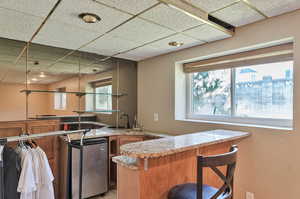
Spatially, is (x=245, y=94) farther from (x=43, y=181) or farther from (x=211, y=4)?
(x=43, y=181)

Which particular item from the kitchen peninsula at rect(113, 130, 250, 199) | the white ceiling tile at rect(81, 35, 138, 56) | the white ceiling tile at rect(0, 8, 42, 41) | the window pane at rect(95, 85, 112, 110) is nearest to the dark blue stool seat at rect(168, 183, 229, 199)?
the kitchen peninsula at rect(113, 130, 250, 199)

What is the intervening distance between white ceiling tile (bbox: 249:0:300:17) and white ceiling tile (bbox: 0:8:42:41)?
2.02 m

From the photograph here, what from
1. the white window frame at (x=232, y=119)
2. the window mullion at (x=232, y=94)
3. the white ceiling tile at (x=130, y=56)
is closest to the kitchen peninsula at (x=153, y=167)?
the white window frame at (x=232, y=119)

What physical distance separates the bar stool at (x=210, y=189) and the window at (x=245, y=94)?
42.2 inches

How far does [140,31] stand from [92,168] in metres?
1.97

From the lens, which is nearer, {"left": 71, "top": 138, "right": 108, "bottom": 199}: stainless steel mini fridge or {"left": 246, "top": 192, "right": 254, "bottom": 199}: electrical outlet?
{"left": 246, "top": 192, "right": 254, "bottom": 199}: electrical outlet

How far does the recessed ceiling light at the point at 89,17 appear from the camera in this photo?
1749mm

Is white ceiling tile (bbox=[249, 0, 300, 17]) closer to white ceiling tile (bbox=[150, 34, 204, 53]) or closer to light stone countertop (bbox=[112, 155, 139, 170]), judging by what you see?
white ceiling tile (bbox=[150, 34, 204, 53])

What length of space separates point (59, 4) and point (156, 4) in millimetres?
788

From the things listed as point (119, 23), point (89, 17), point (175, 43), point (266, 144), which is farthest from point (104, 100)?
point (266, 144)

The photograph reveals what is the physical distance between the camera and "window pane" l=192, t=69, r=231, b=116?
2.61 meters

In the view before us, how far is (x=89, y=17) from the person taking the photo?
177 cm

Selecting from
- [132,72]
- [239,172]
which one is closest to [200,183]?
[239,172]

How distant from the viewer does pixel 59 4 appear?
1588 millimetres
